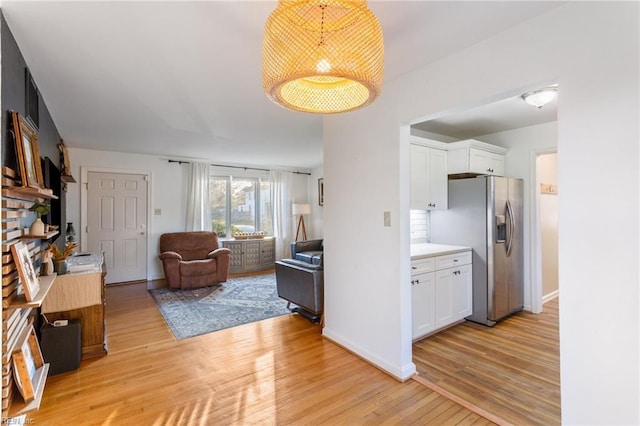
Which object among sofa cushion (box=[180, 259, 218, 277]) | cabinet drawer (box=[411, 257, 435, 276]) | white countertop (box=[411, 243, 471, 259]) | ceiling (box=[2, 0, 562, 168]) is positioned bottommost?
sofa cushion (box=[180, 259, 218, 277])

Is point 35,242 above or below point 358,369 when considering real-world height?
above

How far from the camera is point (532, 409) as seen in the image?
198 centimetres

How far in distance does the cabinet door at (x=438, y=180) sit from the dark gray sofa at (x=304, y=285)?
4.84 feet

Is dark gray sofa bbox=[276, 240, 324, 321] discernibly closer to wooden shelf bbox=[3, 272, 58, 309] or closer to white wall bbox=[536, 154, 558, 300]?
wooden shelf bbox=[3, 272, 58, 309]

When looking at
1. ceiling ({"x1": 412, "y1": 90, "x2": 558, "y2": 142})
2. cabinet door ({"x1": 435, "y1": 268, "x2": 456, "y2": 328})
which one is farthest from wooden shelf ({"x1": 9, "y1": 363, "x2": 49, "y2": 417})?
ceiling ({"x1": 412, "y1": 90, "x2": 558, "y2": 142})

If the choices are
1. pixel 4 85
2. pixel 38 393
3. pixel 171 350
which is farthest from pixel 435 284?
pixel 4 85

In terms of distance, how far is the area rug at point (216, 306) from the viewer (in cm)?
348

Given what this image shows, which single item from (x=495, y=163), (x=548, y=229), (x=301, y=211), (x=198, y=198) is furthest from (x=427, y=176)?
(x=198, y=198)

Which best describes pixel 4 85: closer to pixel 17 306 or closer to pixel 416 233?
pixel 17 306

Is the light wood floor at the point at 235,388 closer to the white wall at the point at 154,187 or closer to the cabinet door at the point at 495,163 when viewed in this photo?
the cabinet door at the point at 495,163

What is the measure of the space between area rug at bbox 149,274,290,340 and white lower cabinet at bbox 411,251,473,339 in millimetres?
1713

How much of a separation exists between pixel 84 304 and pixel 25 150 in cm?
146

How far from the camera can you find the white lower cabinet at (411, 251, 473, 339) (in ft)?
9.49

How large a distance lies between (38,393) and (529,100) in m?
4.02
